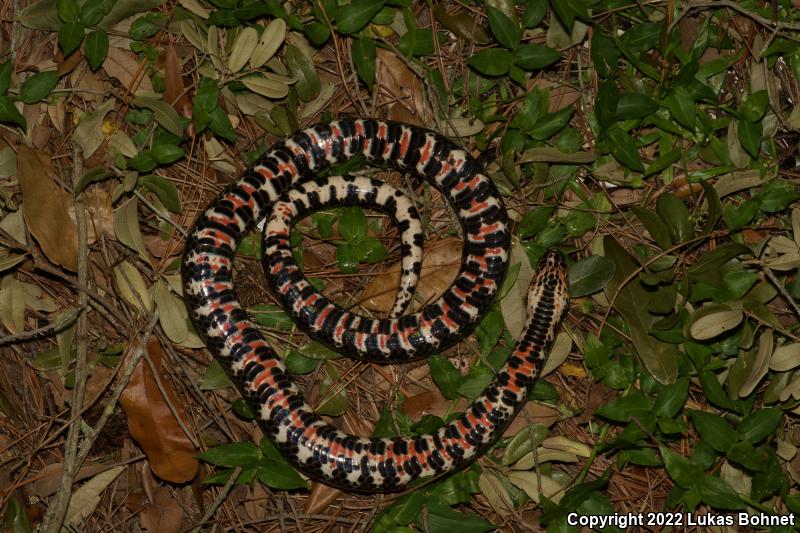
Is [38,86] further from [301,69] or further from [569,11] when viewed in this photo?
[569,11]

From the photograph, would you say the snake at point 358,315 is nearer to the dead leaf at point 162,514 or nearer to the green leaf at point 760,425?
the dead leaf at point 162,514

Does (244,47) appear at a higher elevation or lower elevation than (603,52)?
higher

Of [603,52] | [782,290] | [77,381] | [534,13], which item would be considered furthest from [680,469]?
[77,381]

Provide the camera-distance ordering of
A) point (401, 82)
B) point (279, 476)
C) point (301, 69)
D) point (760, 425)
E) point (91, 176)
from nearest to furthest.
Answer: point (760, 425) → point (279, 476) → point (91, 176) → point (301, 69) → point (401, 82)

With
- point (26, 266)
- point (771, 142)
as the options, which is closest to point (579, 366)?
point (771, 142)

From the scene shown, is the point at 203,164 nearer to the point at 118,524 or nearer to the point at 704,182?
the point at 118,524

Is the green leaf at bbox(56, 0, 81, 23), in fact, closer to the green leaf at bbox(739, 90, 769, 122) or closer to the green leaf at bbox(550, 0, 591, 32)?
the green leaf at bbox(550, 0, 591, 32)
